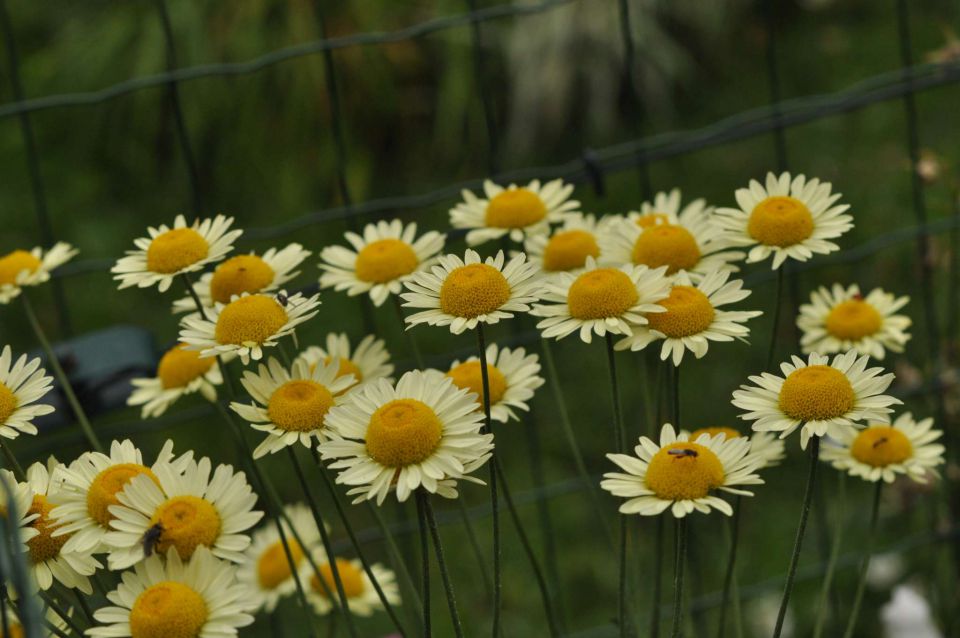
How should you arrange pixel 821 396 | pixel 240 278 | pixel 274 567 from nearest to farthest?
pixel 821 396 < pixel 240 278 < pixel 274 567

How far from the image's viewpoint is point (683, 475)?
2.31ft

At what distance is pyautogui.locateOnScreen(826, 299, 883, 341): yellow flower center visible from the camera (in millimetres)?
1014

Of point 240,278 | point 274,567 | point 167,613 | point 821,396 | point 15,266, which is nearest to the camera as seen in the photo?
point 167,613

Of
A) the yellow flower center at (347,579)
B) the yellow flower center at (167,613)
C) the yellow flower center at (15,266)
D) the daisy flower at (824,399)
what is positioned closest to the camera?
the yellow flower center at (167,613)

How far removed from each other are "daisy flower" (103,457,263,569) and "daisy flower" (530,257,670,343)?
0.68ft

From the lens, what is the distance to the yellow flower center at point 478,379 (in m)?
0.85

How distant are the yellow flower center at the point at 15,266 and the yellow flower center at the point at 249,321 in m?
0.25

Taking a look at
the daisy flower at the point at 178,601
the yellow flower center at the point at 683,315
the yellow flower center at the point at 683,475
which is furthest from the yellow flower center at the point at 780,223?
the daisy flower at the point at 178,601

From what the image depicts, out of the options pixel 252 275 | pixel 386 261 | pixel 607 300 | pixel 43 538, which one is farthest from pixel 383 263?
pixel 43 538

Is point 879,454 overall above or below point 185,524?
below

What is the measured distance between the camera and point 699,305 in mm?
786

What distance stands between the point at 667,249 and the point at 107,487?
1.31ft

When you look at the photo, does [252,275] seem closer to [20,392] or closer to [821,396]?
[20,392]

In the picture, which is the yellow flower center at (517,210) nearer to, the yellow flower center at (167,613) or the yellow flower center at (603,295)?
the yellow flower center at (603,295)
